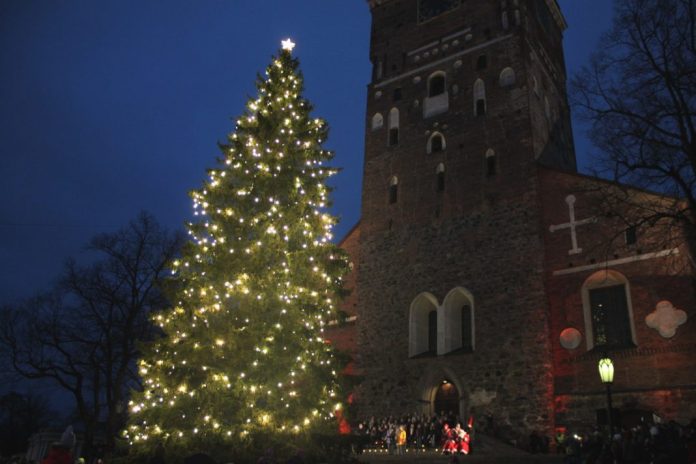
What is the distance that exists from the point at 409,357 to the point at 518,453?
5.77 metres

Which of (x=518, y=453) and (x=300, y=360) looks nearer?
(x=300, y=360)

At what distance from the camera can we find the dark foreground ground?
48.6ft

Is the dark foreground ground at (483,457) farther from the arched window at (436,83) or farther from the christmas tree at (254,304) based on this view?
the arched window at (436,83)

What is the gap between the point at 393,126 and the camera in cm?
2636

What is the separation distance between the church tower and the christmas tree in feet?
29.1

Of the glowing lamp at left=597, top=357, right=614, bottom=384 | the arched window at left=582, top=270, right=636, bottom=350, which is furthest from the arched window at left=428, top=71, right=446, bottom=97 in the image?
the glowing lamp at left=597, top=357, right=614, bottom=384

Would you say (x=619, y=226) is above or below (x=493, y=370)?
above

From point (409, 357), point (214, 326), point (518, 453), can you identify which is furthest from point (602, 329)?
point (214, 326)

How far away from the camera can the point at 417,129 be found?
25359 mm

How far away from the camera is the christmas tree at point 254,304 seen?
11.1 metres

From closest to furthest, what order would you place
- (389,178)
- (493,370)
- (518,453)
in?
(518,453), (493,370), (389,178)

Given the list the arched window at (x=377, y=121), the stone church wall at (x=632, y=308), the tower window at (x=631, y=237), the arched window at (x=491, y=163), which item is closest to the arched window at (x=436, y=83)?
the arched window at (x=377, y=121)

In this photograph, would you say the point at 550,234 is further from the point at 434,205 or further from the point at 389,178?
the point at 389,178

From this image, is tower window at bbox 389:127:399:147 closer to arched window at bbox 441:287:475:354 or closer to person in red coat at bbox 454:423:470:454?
arched window at bbox 441:287:475:354
